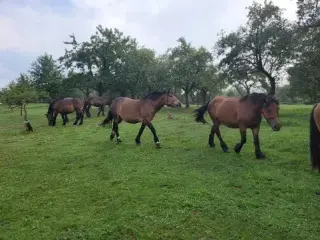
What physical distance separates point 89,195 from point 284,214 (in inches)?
167

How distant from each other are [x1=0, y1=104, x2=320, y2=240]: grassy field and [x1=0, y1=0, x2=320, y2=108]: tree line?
16.2 metres

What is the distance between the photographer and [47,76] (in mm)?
50750

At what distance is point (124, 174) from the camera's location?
932 cm

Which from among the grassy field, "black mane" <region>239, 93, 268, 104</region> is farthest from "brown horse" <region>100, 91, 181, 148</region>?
"black mane" <region>239, 93, 268, 104</region>

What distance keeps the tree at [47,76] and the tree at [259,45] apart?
82.3 ft

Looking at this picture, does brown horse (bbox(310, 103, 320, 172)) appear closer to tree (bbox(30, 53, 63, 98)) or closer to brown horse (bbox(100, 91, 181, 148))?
brown horse (bbox(100, 91, 181, 148))

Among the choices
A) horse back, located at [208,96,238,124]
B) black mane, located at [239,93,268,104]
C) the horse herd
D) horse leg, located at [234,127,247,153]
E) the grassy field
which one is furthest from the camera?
horse back, located at [208,96,238,124]

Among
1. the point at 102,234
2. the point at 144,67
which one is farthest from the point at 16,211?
the point at 144,67

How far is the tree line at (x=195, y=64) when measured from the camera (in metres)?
26.8

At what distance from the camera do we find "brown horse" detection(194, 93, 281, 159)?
34.9 feet

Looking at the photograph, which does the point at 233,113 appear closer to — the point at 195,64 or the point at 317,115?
the point at 317,115

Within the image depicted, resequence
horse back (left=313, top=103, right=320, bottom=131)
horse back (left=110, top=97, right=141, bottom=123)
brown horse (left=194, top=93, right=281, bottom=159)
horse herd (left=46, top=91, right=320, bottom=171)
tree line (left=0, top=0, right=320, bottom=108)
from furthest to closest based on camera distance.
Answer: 1. tree line (left=0, top=0, right=320, bottom=108)
2. horse back (left=110, top=97, right=141, bottom=123)
3. brown horse (left=194, top=93, right=281, bottom=159)
4. horse herd (left=46, top=91, right=320, bottom=171)
5. horse back (left=313, top=103, right=320, bottom=131)

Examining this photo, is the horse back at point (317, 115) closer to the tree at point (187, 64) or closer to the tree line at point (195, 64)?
the tree line at point (195, 64)

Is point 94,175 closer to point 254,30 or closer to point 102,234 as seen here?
point 102,234
